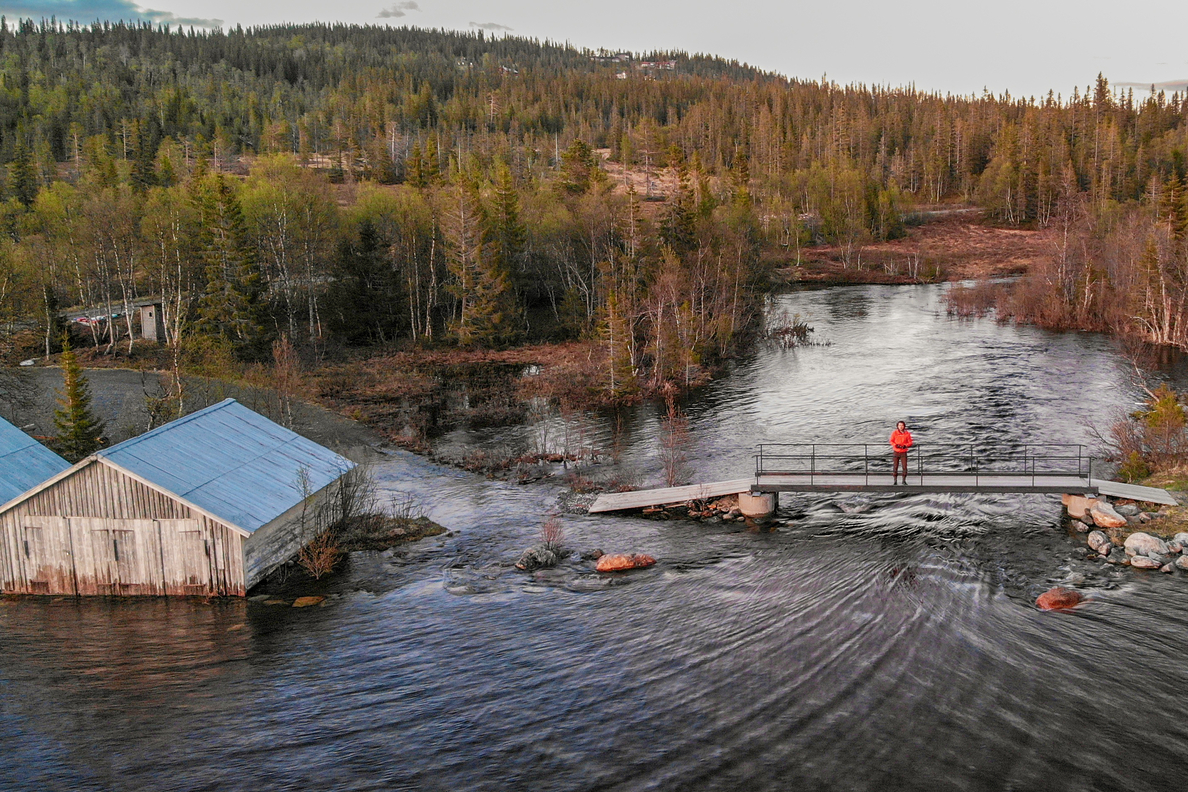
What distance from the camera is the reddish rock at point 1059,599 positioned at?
2439 cm

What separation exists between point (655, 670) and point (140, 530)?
15.3 meters

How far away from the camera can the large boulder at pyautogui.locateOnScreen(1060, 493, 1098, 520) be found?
30.7 m

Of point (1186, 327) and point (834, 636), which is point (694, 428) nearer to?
point (834, 636)

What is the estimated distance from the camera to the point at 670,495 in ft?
111

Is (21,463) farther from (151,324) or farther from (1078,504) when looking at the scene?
(151,324)

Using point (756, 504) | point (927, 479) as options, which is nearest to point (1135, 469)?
point (927, 479)

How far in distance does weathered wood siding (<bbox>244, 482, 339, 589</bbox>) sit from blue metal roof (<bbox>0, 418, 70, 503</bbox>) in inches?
349

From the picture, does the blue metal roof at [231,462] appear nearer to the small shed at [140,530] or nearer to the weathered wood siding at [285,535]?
the small shed at [140,530]

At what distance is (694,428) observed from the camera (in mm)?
46938

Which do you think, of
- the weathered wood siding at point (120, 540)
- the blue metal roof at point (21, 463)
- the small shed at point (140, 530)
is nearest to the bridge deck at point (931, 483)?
the small shed at point (140, 530)

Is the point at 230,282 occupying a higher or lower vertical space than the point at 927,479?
higher

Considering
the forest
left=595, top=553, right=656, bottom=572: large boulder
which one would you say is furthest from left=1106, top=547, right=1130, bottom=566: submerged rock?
the forest

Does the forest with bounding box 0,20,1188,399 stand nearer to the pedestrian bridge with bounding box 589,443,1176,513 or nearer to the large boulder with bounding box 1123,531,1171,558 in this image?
the pedestrian bridge with bounding box 589,443,1176,513

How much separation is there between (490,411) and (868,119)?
170727 mm
